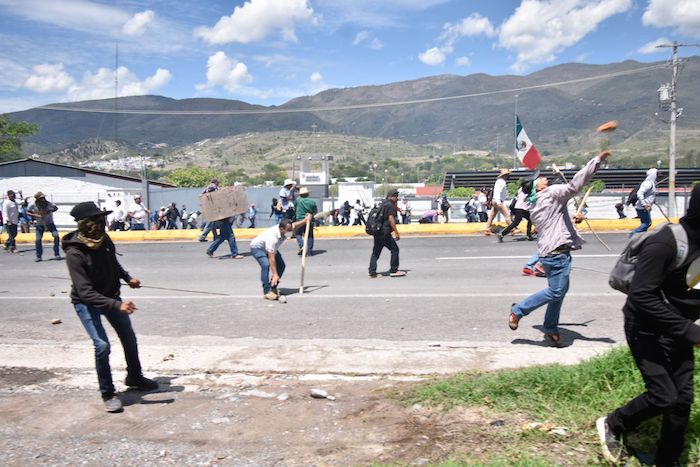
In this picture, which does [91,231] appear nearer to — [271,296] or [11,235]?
[271,296]

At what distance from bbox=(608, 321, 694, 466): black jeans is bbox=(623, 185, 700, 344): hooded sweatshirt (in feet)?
0.29

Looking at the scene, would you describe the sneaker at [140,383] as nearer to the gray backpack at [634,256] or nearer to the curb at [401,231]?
the gray backpack at [634,256]

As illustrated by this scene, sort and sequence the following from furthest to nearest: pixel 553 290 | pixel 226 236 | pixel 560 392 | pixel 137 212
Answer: pixel 137 212
pixel 226 236
pixel 553 290
pixel 560 392

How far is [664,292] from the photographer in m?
3.21

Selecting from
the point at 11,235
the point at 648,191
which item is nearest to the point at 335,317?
the point at 648,191

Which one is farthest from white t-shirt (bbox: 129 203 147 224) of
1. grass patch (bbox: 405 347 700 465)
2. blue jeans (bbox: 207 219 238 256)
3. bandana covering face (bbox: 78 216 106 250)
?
grass patch (bbox: 405 347 700 465)

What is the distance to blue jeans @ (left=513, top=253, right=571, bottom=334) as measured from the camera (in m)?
5.89

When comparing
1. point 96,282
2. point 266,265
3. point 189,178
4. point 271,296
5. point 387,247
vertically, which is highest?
point 189,178

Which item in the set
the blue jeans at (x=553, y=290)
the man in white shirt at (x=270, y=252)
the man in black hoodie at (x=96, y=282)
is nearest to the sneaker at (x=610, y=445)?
the blue jeans at (x=553, y=290)

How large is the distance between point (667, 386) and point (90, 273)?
13.8ft

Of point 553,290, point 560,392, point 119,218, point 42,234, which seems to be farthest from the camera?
point 119,218

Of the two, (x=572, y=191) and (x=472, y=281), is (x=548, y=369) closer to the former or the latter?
(x=572, y=191)

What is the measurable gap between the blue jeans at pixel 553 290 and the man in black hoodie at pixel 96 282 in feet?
12.8

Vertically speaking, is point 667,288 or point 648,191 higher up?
point 648,191
